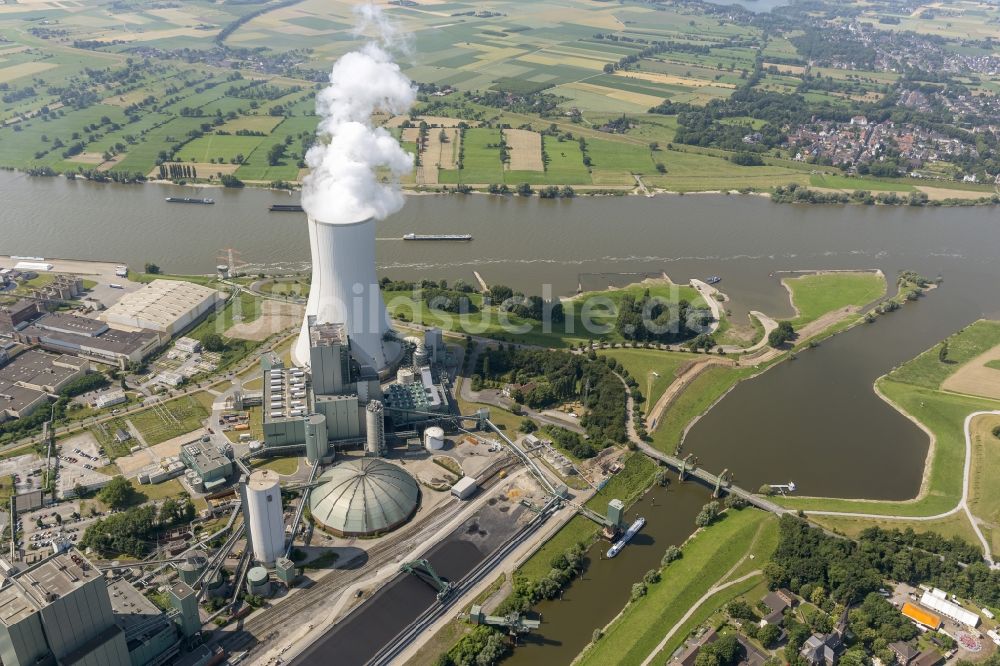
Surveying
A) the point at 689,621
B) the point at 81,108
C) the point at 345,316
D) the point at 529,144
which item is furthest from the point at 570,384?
the point at 81,108

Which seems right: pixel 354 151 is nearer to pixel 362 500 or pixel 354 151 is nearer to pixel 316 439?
pixel 316 439

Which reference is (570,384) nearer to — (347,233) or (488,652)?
(347,233)

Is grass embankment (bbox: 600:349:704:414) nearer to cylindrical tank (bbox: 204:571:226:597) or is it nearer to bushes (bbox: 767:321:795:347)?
bushes (bbox: 767:321:795:347)

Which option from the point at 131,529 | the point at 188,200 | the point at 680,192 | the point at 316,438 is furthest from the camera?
the point at 680,192

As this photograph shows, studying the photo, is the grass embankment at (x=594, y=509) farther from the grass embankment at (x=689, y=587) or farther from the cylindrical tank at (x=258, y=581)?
the cylindrical tank at (x=258, y=581)

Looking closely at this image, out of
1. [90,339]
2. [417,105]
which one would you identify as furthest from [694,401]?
[417,105]
